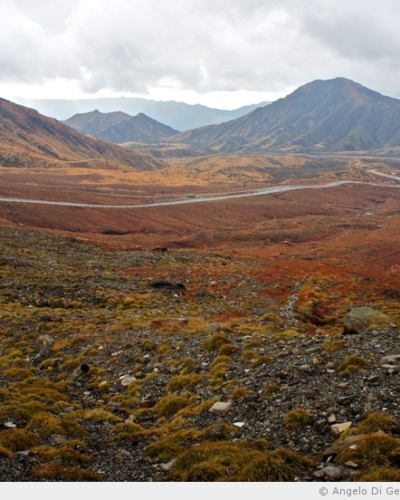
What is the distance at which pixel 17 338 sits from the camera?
20.1 metres

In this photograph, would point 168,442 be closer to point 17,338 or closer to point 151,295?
point 17,338

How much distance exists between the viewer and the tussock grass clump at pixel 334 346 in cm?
1458

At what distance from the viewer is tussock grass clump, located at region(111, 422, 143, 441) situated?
1108cm

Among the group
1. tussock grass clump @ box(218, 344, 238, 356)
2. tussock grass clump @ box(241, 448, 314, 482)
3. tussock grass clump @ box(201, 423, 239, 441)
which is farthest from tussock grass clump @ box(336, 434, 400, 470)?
tussock grass clump @ box(218, 344, 238, 356)

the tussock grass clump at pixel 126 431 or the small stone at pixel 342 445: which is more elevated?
the small stone at pixel 342 445

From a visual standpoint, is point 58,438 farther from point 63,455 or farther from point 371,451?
point 371,451

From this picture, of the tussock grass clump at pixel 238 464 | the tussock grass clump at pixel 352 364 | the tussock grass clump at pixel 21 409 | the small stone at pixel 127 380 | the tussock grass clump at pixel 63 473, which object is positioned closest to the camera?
the tussock grass clump at pixel 238 464

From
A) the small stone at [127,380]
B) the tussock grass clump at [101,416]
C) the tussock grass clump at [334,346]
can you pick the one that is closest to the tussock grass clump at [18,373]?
the small stone at [127,380]

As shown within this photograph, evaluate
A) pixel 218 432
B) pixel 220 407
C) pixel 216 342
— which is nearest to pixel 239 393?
pixel 220 407

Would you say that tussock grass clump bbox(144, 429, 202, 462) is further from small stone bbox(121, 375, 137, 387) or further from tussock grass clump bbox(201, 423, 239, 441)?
small stone bbox(121, 375, 137, 387)

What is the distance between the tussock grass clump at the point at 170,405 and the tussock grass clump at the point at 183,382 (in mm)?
973

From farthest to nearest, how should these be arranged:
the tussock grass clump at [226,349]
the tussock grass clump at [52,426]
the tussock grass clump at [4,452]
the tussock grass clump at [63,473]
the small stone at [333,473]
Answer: the tussock grass clump at [226,349]
the tussock grass clump at [52,426]
the tussock grass clump at [4,452]
the tussock grass clump at [63,473]
the small stone at [333,473]

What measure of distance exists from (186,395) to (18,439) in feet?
17.0

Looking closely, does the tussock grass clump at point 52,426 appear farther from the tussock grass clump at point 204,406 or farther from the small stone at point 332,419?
the small stone at point 332,419
